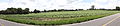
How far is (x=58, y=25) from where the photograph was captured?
104 feet

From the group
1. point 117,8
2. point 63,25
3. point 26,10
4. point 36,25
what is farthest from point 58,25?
point 117,8

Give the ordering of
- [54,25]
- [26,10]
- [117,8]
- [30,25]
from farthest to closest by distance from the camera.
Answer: [117,8] < [26,10] < [30,25] < [54,25]

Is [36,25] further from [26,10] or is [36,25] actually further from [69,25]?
[26,10]

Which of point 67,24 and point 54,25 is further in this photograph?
point 67,24

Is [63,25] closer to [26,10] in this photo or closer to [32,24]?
[32,24]

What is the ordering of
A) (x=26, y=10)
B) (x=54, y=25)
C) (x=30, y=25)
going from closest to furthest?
1. (x=54, y=25)
2. (x=30, y=25)
3. (x=26, y=10)

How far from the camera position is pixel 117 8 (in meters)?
154

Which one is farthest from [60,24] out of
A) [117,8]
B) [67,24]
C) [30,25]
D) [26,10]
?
[117,8]

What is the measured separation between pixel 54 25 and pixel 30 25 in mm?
3438

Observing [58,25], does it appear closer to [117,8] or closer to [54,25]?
[54,25]

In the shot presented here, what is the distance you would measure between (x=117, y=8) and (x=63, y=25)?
4943 inches

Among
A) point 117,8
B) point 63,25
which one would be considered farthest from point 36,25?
point 117,8

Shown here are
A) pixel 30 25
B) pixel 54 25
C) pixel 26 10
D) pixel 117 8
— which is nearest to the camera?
pixel 54 25

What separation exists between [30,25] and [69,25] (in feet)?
14.6
